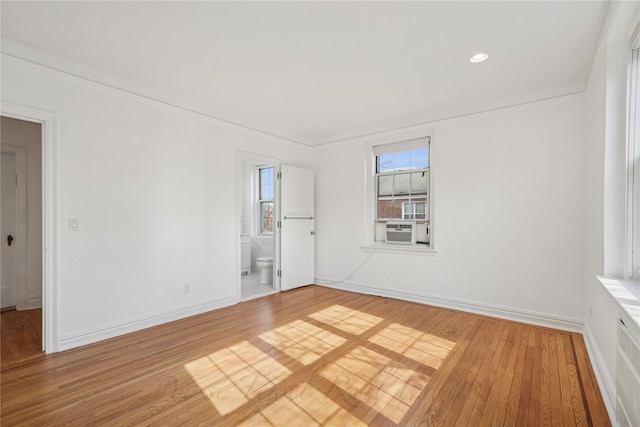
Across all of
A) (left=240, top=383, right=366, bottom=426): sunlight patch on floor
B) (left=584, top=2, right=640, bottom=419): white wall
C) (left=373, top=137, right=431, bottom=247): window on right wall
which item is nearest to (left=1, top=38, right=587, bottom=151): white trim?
(left=373, top=137, right=431, bottom=247): window on right wall

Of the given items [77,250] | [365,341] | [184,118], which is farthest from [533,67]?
[77,250]

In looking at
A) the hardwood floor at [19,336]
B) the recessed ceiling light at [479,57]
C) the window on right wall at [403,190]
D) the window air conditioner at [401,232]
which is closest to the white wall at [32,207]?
the hardwood floor at [19,336]

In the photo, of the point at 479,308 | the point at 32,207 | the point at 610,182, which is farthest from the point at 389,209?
the point at 32,207

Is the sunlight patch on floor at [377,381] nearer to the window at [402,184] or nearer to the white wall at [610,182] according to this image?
the white wall at [610,182]

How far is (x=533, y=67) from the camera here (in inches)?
110

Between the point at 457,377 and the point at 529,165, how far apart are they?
251cm

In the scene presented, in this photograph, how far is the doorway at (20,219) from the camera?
3.84 meters

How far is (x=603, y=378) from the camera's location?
2.06 metres

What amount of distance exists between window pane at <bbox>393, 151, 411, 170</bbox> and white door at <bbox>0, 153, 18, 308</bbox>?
5240 millimetres

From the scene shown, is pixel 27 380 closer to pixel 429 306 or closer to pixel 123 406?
pixel 123 406

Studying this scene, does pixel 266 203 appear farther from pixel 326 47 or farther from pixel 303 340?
pixel 326 47

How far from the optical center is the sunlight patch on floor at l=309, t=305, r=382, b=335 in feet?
10.7

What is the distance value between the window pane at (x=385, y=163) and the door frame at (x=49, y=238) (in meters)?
3.97

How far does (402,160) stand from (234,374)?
142 inches
